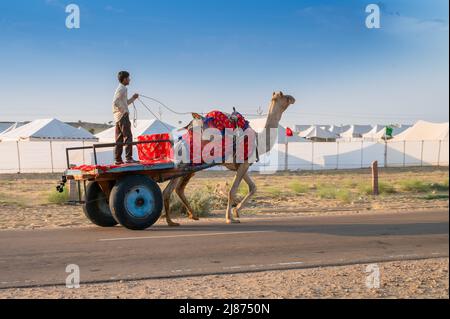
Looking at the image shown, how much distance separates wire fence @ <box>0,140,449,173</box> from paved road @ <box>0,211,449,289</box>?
27.8 metres

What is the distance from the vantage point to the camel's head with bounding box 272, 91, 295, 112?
38.6 ft

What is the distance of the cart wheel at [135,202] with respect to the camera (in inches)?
376

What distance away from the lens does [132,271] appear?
23.0 feet

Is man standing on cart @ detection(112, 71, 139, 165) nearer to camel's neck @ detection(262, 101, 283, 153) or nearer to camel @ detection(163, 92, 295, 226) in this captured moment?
camel @ detection(163, 92, 295, 226)

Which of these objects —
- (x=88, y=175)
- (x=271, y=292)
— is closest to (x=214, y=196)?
(x=88, y=175)

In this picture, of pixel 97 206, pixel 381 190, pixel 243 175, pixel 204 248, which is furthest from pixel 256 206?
pixel 204 248

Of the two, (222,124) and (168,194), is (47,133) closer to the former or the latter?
(168,194)

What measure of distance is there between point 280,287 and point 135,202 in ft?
14.3

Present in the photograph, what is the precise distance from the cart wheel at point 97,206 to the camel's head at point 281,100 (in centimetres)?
427

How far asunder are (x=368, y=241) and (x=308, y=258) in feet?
6.27

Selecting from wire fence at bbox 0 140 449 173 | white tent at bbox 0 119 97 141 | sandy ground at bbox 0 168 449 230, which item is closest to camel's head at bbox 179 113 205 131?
sandy ground at bbox 0 168 449 230

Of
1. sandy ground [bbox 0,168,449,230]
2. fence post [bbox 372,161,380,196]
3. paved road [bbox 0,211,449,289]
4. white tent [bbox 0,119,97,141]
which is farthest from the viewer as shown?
white tent [bbox 0,119,97,141]

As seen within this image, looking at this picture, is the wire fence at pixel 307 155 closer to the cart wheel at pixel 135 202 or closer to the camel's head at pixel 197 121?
the camel's head at pixel 197 121

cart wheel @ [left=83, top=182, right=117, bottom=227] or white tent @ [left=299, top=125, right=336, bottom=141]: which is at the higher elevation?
cart wheel @ [left=83, top=182, right=117, bottom=227]
